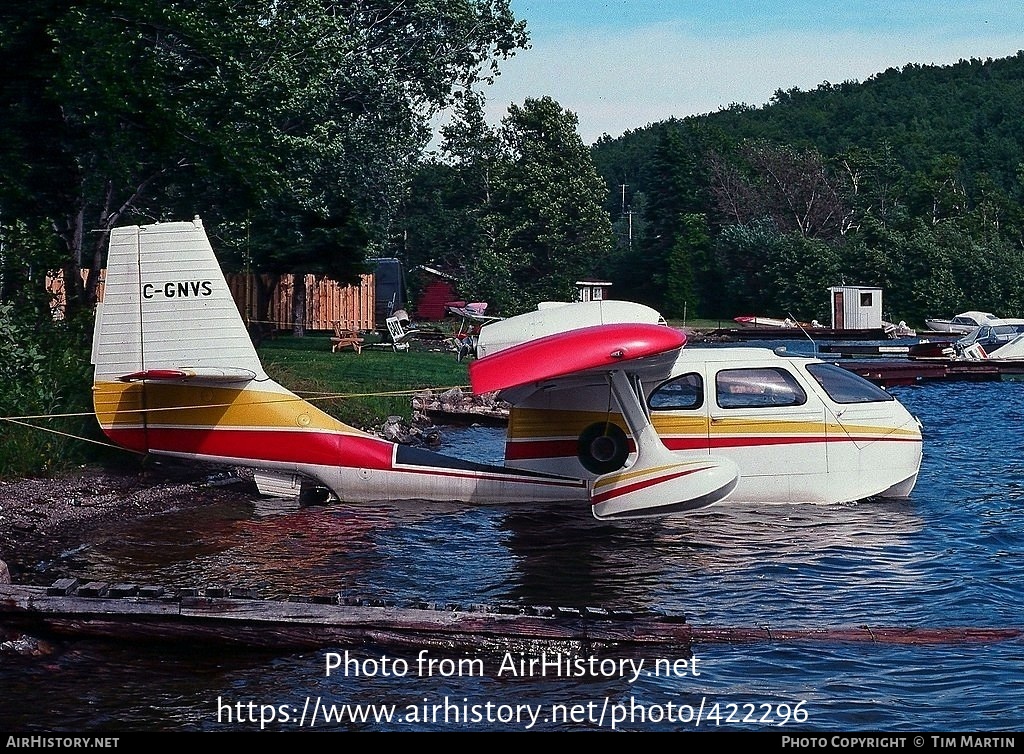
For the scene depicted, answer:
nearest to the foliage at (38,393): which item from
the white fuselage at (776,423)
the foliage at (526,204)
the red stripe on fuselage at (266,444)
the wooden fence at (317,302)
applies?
the red stripe on fuselage at (266,444)

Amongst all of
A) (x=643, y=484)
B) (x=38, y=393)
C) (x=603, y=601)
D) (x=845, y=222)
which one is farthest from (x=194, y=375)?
(x=845, y=222)

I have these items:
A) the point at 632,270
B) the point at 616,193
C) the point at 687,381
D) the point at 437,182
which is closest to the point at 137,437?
the point at 687,381

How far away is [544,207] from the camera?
2272 inches

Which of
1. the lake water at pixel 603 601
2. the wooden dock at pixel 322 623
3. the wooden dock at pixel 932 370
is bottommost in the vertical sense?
the lake water at pixel 603 601

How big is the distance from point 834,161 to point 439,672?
85.2 metres

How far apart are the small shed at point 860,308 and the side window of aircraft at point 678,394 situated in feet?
149

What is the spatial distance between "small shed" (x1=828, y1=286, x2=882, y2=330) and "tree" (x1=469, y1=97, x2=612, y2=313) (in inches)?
502

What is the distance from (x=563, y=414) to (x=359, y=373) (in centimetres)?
1263

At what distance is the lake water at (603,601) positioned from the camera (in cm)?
816

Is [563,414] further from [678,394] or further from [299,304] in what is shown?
[299,304]

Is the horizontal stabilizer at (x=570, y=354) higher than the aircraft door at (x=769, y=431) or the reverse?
higher

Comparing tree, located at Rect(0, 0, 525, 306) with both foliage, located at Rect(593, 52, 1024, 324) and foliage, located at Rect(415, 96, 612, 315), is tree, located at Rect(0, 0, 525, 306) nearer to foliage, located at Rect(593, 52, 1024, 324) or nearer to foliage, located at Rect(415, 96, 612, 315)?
foliage, located at Rect(415, 96, 612, 315)

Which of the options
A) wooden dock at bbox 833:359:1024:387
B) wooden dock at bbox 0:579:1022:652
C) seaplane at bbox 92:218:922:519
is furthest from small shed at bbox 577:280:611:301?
wooden dock at bbox 0:579:1022:652

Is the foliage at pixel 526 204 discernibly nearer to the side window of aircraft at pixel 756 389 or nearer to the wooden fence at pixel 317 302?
the wooden fence at pixel 317 302
